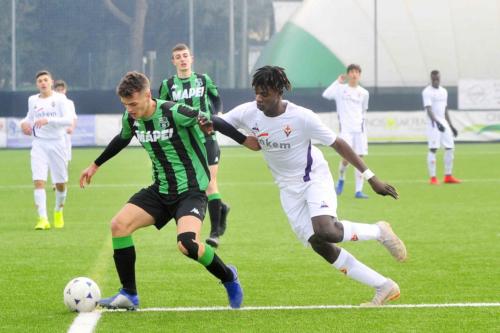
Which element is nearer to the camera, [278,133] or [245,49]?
[278,133]

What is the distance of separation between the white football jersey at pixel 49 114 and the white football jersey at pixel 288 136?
610cm

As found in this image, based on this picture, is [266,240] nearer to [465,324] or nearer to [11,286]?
[11,286]

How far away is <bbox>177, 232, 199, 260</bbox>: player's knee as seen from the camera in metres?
7.98

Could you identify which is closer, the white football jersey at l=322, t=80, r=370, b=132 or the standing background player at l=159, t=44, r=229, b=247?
the standing background player at l=159, t=44, r=229, b=247

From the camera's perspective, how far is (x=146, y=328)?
758 cm

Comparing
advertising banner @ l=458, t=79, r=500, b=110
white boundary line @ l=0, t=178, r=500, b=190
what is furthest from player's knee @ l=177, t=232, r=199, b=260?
advertising banner @ l=458, t=79, r=500, b=110

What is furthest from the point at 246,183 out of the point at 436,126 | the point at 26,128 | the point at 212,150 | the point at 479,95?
the point at 479,95

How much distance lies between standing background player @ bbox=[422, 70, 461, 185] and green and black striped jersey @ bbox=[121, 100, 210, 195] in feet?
44.3

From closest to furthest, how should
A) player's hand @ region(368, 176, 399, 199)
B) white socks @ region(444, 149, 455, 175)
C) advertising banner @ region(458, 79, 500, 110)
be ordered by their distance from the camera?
player's hand @ region(368, 176, 399, 199) < white socks @ region(444, 149, 455, 175) < advertising banner @ region(458, 79, 500, 110)

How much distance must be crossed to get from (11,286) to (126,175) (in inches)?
613

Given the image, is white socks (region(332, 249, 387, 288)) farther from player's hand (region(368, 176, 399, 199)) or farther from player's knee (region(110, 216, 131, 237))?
player's knee (region(110, 216, 131, 237))

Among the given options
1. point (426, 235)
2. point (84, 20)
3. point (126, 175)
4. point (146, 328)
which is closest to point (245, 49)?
point (84, 20)

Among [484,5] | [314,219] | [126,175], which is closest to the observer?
[314,219]

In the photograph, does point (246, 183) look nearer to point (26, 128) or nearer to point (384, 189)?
point (26, 128)
